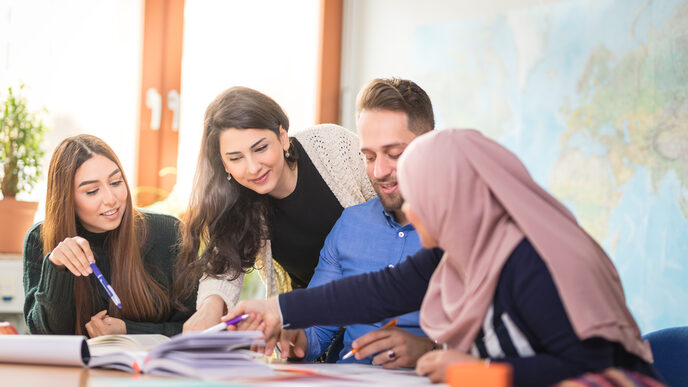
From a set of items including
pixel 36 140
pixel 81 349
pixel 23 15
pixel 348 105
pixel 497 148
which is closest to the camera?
pixel 497 148

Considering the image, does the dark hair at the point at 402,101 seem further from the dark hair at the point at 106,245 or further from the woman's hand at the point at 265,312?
the dark hair at the point at 106,245

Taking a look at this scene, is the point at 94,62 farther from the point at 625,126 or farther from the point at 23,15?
the point at 625,126

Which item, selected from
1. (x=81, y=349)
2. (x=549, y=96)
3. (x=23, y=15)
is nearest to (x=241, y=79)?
(x=23, y=15)

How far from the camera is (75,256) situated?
203 cm

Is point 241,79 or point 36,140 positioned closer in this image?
point 36,140

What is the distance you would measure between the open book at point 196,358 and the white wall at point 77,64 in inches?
87.4

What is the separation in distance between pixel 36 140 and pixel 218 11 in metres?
1.31

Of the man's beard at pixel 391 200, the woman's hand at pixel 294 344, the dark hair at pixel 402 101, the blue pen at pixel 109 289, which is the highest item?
the dark hair at pixel 402 101

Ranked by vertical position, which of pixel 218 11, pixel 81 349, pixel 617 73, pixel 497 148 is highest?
pixel 218 11

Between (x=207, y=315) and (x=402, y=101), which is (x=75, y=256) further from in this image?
(x=402, y=101)

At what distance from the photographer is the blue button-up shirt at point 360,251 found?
1.89 m

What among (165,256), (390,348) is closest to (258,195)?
(165,256)

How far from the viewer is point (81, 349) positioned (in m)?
1.39

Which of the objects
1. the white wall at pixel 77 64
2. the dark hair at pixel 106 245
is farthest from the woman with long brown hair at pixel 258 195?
the white wall at pixel 77 64
